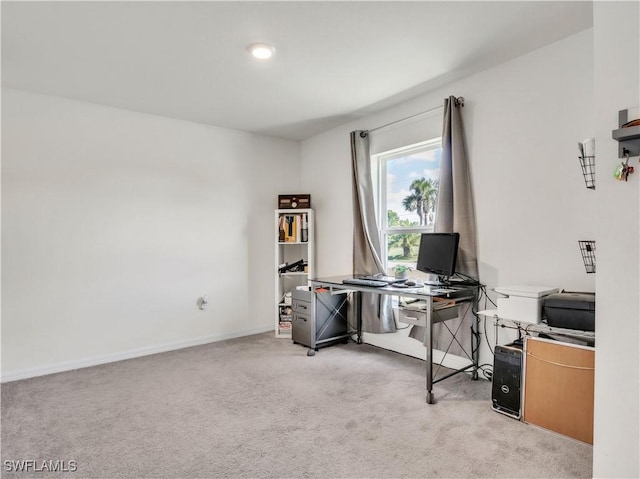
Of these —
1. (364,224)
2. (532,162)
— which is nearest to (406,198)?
(364,224)

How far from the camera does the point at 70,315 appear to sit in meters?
3.33

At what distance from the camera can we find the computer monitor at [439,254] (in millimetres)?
2840

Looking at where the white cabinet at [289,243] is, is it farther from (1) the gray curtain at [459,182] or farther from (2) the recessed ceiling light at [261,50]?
(2) the recessed ceiling light at [261,50]

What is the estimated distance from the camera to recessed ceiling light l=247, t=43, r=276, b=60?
246 centimetres

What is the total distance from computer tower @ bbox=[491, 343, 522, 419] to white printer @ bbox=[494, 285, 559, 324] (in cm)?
21

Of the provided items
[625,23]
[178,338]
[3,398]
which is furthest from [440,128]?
[3,398]

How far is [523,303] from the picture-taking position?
226 cm

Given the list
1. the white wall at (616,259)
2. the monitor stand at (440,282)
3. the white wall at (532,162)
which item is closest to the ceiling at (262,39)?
the white wall at (532,162)

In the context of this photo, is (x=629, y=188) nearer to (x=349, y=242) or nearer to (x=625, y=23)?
(x=625, y=23)

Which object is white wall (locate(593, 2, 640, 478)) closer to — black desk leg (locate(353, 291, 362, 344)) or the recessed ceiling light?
the recessed ceiling light

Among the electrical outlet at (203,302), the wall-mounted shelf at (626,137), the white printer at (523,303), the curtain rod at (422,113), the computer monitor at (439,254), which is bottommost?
the electrical outlet at (203,302)

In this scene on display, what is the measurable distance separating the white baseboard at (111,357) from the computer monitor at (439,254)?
2346mm

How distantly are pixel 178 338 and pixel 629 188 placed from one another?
3.86 m

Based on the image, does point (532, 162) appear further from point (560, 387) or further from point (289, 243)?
point (289, 243)
